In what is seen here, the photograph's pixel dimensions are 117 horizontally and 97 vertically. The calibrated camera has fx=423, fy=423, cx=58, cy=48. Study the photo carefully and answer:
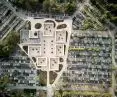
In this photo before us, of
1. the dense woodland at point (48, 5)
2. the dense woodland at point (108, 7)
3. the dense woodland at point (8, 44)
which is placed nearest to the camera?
the dense woodland at point (8, 44)

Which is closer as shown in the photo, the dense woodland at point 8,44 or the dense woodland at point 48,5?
the dense woodland at point 8,44

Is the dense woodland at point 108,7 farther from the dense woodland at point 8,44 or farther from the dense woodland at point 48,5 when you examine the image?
the dense woodland at point 8,44

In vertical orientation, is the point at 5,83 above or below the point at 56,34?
below

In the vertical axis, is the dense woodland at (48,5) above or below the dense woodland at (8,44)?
above

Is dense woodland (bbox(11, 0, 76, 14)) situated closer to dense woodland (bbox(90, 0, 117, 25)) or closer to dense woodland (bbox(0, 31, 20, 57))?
dense woodland (bbox(90, 0, 117, 25))

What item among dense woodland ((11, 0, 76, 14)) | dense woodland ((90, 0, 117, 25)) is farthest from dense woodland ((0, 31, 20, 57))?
dense woodland ((90, 0, 117, 25))

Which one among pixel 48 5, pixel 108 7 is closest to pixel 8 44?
pixel 48 5

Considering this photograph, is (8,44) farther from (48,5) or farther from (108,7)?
(108,7)

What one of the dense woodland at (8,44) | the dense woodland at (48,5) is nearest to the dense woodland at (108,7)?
the dense woodland at (48,5)

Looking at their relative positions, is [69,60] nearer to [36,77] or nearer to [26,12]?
[36,77]

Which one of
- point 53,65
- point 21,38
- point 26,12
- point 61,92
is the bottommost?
point 61,92

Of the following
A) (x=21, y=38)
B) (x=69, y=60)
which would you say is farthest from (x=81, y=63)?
(x=21, y=38)
